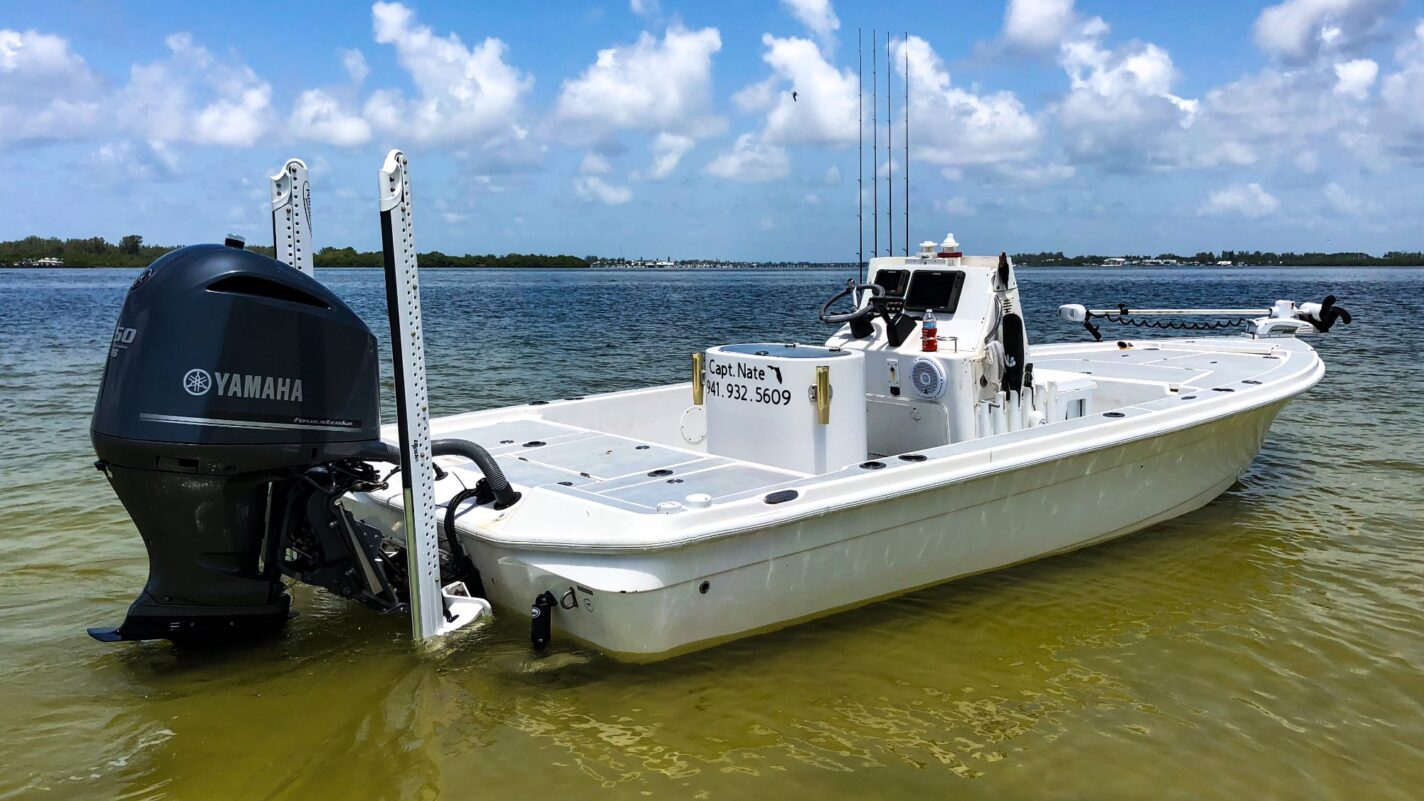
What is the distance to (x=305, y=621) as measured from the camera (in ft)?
15.9

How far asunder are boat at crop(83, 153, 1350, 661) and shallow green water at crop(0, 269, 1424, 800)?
0.27m

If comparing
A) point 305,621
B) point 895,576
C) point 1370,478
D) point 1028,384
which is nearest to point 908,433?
point 1028,384

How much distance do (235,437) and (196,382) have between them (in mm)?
240

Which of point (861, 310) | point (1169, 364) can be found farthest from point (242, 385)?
point (1169, 364)

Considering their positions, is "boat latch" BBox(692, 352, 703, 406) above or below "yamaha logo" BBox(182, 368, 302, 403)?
below

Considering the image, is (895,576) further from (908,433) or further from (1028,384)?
(1028,384)

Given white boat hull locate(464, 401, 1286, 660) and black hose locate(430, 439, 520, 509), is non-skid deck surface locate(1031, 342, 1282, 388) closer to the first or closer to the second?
white boat hull locate(464, 401, 1286, 660)

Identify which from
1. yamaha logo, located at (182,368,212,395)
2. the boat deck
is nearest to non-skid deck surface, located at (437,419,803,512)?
the boat deck

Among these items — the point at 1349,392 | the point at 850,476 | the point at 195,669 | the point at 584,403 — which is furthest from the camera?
the point at 1349,392

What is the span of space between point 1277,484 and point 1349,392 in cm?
676

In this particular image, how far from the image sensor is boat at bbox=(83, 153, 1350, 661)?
11.6ft

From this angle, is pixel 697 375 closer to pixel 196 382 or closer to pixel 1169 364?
pixel 196 382

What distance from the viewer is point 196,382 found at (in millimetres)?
3449

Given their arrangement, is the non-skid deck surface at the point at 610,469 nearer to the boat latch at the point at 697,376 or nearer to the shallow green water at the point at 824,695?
the boat latch at the point at 697,376
